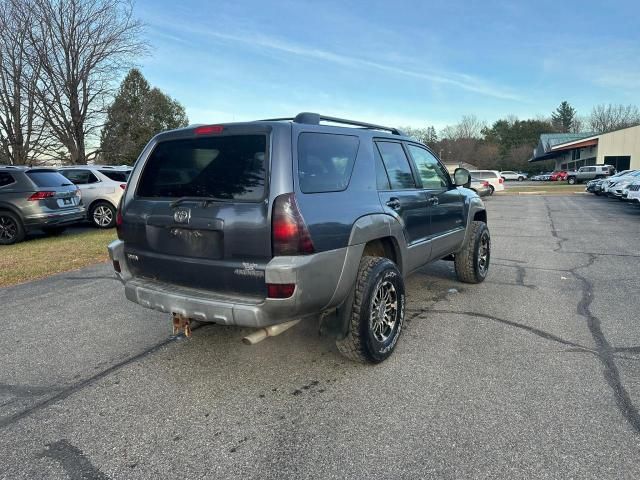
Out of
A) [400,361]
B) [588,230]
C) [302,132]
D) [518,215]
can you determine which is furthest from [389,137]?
[518,215]

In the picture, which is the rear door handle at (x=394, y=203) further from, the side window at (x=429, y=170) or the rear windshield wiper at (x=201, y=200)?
the rear windshield wiper at (x=201, y=200)

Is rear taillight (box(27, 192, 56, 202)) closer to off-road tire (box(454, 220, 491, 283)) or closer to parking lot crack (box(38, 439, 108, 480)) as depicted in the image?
parking lot crack (box(38, 439, 108, 480))

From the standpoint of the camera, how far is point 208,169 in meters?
3.22

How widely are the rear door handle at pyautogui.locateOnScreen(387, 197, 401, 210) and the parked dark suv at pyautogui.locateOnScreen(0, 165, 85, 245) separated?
8.55 meters

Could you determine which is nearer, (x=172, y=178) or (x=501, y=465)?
(x=501, y=465)

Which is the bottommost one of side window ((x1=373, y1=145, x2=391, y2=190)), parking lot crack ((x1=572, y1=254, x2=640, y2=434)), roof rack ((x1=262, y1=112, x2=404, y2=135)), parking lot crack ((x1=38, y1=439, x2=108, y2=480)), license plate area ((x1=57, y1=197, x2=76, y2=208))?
parking lot crack ((x1=572, y1=254, x2=640, y2=434))

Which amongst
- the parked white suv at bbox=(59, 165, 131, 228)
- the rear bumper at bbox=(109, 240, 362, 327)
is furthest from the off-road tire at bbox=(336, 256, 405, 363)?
the parked white suv at bbox=(59, 165, 131, 228)

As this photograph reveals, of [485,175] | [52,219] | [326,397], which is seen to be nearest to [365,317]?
[326,397]

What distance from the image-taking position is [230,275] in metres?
2.98

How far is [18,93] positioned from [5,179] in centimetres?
1555

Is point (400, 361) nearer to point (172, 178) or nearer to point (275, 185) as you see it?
point (275, 185)

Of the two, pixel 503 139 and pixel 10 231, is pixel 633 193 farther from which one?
pixel 503 139

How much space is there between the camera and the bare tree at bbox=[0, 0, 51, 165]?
20766mm

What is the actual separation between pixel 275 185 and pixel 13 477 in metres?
2.11
